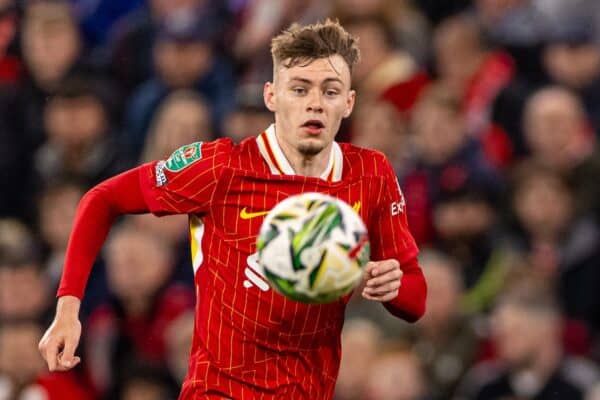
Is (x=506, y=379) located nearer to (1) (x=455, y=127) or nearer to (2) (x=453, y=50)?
(1) (x=455, y=127)

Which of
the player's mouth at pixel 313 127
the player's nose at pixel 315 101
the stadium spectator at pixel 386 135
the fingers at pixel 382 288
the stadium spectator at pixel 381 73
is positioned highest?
the stadium spectator at pixel 381 73

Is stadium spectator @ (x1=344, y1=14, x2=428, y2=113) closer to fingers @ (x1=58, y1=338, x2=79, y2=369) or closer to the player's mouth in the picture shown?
the player's mouth

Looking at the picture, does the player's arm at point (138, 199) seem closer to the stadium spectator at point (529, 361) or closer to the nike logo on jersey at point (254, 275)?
the nike logo on jersey at point (254, 275)

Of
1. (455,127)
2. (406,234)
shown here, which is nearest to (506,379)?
(455,127)

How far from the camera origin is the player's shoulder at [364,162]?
611cm

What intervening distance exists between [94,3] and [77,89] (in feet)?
4.08

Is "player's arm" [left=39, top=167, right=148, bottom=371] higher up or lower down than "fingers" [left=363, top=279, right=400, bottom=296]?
higher up

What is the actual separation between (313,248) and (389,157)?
15.4 feet

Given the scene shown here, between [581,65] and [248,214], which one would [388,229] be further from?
[581,65]

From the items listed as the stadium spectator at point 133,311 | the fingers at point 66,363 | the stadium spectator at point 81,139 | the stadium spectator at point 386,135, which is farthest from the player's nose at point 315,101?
the stadium spectator at point 81,139

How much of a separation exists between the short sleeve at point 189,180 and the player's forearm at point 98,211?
3.6 inches

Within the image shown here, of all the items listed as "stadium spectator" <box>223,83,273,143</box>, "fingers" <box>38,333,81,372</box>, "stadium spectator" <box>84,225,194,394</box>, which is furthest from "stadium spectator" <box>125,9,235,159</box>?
"fingers" <box>38,333,81,372</box>

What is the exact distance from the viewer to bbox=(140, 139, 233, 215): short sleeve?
599 centimetres

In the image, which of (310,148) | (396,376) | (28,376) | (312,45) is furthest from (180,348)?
(312,45)
